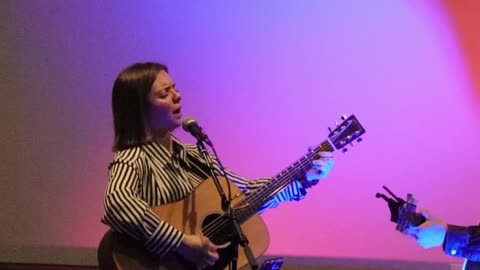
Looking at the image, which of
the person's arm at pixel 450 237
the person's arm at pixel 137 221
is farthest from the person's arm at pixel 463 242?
the person's arm at pixel 137 221

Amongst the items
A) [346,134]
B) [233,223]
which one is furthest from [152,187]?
[346,134]

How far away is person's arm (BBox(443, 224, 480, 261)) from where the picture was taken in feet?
7.46

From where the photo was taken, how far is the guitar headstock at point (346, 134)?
2.33 metres

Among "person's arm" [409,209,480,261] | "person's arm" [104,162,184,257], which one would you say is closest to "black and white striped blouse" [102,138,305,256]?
"person's arm" [104,162,184,257]

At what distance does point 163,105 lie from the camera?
7.29 ft

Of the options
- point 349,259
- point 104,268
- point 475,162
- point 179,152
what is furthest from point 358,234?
point 104,268

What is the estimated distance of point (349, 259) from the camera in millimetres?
2912

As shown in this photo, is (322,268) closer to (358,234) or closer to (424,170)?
(358,234)

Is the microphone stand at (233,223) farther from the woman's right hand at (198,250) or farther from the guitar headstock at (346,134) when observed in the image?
the guitar headstock at (346,134)

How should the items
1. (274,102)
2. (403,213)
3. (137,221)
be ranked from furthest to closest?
(274,102) < (403,213) < (137,221)

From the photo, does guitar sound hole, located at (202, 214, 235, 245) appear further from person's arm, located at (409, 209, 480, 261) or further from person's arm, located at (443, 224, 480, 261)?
person's arm, located at (443, 224, 480, 261)

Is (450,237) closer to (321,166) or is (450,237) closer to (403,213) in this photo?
(403,213)

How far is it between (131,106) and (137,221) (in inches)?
16.7

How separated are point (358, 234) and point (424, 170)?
42 centimetres
